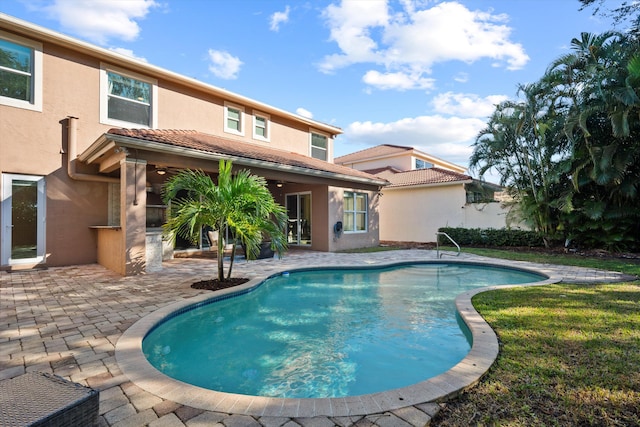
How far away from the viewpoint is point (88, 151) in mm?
8969

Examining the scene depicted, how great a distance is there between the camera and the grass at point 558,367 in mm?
2447

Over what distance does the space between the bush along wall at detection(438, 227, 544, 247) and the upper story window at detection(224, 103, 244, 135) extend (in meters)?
11.9

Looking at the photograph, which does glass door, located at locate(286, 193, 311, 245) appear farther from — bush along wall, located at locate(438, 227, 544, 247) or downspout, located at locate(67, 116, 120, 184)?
downspout, located at locate(67, 116, 120, 184)

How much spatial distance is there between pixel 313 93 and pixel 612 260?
1607 cm

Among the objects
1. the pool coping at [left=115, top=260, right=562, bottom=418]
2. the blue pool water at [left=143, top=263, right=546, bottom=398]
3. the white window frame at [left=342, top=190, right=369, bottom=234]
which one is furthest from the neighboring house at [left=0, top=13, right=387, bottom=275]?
the pool coping at [left=115, top=260, right=562, bottom=418]

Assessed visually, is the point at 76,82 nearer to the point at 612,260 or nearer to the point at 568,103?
the point at 568,103

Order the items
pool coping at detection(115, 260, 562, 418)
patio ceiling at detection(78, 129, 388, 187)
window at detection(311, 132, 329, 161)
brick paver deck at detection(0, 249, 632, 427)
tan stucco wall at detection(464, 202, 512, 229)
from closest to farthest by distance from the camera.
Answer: brick paver deck at detection(0, 249, 632, 427)
pool coping at detection(115, 260, 562, 418)
patio ceiling at detection(78, 129, 388, 187)
tan stucco wall at detection(464, 202, 512, 229)
window at detection(311, 132, 329, 161)

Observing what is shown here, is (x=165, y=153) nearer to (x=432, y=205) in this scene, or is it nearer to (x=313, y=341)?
(x=313, y=341)

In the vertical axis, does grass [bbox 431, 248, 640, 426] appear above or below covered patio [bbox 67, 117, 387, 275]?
below

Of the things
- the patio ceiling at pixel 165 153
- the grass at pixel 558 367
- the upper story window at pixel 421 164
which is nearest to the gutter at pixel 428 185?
the upper story window at pixel 421 164

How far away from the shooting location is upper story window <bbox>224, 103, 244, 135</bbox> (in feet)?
45.0

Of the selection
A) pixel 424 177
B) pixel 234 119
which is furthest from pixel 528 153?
pixel 234 119

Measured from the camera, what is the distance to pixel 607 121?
11883mm

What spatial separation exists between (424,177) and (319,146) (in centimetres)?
710
